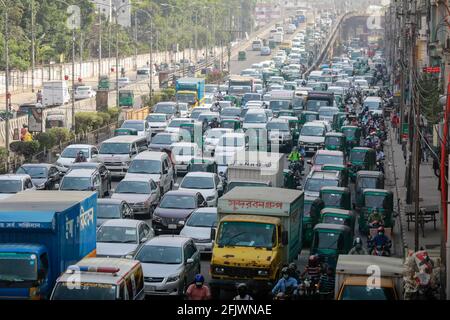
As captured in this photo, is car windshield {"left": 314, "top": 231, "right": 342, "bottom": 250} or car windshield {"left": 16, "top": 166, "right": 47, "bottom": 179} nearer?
car windshield {"left": 314, "top": 231, "right": 342, "bottom": 250}

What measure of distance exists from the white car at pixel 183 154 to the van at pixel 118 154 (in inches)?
60.2

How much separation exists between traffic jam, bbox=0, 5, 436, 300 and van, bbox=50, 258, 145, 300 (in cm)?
2

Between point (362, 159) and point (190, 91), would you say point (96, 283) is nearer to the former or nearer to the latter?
point (362, 159)

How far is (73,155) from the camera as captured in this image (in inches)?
1786

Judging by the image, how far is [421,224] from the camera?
35781 millimetres

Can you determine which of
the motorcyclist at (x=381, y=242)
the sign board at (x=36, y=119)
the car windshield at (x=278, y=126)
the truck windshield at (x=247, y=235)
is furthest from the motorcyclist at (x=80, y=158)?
the truck windshield at (x=247, y=235)

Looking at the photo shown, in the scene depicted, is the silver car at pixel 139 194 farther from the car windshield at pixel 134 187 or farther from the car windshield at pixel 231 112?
the car windshield at pixel 231 112

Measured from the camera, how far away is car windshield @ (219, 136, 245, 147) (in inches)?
1855

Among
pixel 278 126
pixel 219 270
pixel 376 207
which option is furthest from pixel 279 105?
pixel 219 270

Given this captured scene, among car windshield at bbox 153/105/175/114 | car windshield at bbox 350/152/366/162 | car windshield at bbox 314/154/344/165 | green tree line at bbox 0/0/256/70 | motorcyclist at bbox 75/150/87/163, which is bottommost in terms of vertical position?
car windshield at bbox 350/152/366/162

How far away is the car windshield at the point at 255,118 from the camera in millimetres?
58688

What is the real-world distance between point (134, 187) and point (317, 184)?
577cm

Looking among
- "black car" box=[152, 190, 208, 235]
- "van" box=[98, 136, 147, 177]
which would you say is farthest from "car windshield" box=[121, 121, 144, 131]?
"black car" box=[152, 190, 208, 235]

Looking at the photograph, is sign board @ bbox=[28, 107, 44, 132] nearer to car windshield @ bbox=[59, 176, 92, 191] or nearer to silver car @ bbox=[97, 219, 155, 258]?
car windshield @ bbox=[59, 176, 92, 191]
